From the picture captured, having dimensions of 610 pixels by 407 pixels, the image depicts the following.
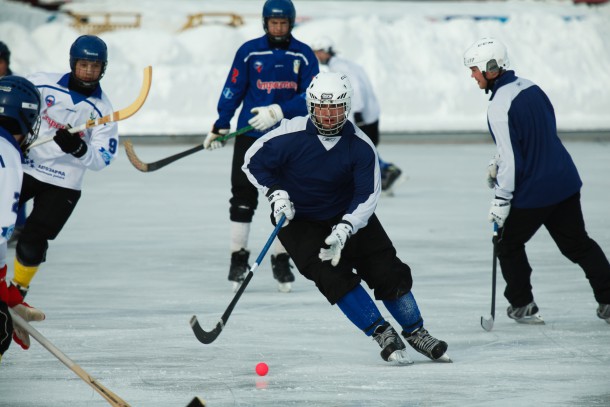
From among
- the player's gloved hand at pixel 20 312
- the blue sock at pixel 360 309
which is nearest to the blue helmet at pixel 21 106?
the player's gloved hand at pixel 20 312

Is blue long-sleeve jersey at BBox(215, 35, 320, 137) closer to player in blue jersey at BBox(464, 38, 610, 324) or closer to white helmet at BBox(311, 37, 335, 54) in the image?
player in blue jersey at BBox(464, 38, 610, 324)

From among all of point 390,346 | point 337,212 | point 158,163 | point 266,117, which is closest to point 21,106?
point 337,212

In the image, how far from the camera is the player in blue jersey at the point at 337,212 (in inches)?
176

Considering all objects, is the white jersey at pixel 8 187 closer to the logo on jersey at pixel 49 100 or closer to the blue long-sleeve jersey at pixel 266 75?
the logo on jersey at pixel 49 100

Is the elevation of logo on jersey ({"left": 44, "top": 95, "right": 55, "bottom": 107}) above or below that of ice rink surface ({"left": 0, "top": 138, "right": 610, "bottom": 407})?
above

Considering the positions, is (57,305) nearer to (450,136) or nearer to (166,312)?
(166,312)

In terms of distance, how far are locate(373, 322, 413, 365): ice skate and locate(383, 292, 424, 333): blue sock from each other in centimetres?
9

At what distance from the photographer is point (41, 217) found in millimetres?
5375

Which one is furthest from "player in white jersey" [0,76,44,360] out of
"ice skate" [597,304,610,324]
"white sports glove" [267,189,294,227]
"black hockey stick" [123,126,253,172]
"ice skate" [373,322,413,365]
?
"ice skate" [597,304,610,324]

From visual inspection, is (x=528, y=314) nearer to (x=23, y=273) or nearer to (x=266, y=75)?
(x=266, y=75)

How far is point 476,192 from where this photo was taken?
33.1ft

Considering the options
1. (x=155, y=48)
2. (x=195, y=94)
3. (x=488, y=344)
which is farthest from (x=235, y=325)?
(x=155, y=48)

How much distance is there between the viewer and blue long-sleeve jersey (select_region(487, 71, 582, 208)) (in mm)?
4926

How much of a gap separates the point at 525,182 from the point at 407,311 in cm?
90
